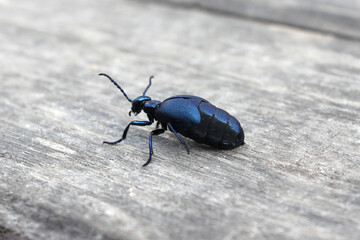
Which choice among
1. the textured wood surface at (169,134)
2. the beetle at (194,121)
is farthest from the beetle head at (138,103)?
the textured wood surface at (169,134)

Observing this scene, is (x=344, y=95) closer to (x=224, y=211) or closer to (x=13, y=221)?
(x=224, y=211)

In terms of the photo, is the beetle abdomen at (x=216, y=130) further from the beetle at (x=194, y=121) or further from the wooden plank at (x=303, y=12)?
the wooden plank at (x=303, y=12)

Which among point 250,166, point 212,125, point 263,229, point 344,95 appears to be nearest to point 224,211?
point 263,229

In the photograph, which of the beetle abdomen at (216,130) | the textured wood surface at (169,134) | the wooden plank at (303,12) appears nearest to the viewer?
the textured wood surface at (169,134)

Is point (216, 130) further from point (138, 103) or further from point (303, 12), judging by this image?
point (303, 12)

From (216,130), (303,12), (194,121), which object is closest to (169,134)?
(194,121)

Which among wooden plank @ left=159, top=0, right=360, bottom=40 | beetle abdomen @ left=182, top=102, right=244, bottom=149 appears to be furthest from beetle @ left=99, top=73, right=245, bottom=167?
wooden plank @ left=159, top=0, right=360, bottom=40

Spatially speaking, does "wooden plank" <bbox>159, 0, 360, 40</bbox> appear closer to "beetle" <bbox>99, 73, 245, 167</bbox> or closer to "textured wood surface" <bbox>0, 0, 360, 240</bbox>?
"textured wood surface" <bbox>0, 0, 360, 240</bbox>
